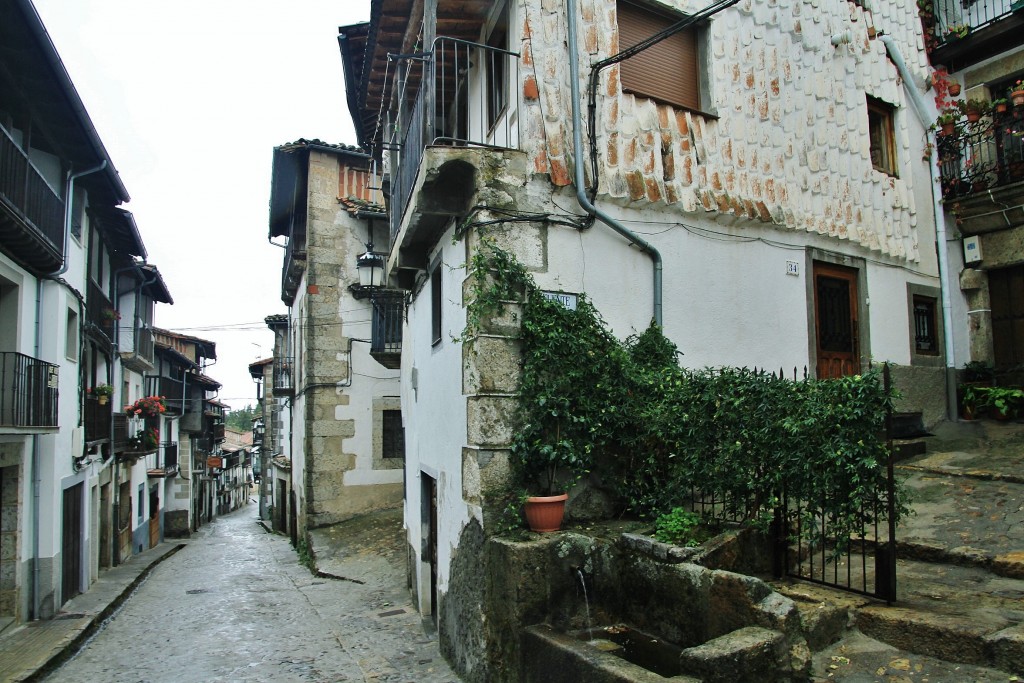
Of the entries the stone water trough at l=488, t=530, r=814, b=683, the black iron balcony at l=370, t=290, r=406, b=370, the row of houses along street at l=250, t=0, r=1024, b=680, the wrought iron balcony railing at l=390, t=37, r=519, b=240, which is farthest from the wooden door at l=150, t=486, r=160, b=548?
the stone water trough at l=488, t=530, r=814, b=683

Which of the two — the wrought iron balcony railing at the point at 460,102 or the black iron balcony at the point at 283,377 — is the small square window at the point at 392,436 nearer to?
the black iron balcony at the point at 283,377

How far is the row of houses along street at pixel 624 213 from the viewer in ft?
21.7

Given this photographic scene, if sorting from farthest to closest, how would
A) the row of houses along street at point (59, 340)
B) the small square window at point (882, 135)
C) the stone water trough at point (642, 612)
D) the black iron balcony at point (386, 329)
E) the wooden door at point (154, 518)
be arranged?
the wooden door at point (154, 518) → the black iron balcony at point (386, 329) → the small square window at point (882, 135) → the row of houses along street at point (59, 340) → the stone water trough at point (642, 612)

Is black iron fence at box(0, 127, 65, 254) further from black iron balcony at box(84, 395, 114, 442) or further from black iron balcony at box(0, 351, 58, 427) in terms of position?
black iron balcony at box(84, 395, 114, 442)

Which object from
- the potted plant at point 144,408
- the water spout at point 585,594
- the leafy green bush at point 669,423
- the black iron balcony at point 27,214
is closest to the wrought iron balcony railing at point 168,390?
the potted plant at point 144,408

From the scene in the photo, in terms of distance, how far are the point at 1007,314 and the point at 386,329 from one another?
409 inches

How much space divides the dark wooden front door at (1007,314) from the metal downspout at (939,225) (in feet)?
2.70

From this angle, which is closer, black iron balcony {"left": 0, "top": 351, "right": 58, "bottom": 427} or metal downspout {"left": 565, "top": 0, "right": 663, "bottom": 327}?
metal downspout {"left": 565, "top": 0, "right": 663, "bottom": 327}

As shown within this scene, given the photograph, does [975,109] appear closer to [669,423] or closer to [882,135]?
[882,135]

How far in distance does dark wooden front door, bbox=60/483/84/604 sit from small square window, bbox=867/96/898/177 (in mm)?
13474

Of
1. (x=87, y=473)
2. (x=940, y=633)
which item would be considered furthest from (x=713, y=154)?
(x=87, y=473)

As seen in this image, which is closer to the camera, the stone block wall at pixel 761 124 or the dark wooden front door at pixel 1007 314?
the stone block wall at pixel 761 124

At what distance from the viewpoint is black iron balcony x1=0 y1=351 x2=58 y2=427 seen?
912 centimetres

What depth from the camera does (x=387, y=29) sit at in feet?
29.6
